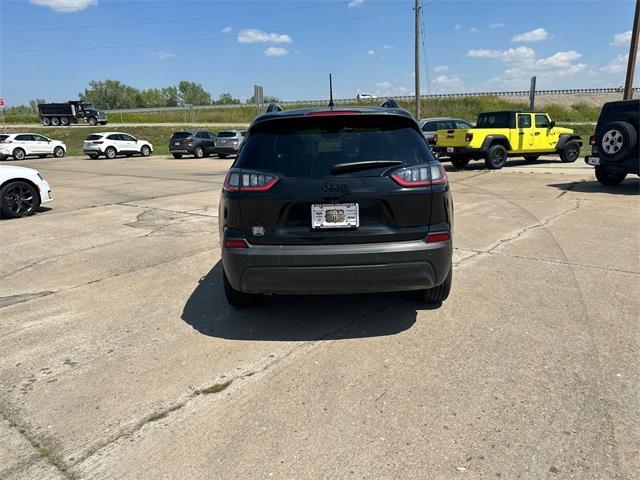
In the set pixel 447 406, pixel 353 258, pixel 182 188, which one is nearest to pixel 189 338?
pixel 353 258

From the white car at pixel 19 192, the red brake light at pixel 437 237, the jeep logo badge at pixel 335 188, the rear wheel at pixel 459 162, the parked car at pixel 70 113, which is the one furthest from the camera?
the parked car at pixel 70 113

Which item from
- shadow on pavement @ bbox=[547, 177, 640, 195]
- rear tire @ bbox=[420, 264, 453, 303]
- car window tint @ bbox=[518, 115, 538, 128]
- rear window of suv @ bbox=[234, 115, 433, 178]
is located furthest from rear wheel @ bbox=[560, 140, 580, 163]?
rear window of suv @ bbox=[234, 115, 433, 178]

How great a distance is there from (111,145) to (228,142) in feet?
27.9

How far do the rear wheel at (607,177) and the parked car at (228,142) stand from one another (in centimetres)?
1781

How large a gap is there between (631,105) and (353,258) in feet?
31.6

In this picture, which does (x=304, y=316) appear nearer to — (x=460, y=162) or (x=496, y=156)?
(x=496, y=156)

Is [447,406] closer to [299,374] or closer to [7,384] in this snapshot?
[299,374]

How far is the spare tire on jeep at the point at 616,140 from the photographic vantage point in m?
9.48

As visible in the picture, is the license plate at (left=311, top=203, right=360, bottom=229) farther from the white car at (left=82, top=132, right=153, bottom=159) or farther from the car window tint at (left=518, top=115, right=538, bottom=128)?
the white car at (left=82, top=132, right=153, bottom=159)

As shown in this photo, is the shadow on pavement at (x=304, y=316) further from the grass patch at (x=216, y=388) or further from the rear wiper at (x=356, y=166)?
the rear wiper at (x=356, y=166)

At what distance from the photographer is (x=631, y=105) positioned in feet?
32.3

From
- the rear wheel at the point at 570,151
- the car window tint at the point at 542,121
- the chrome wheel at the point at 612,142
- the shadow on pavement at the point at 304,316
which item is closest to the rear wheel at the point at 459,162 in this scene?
the car window tint at the point at 542,121

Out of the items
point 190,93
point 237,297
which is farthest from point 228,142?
point 190,93

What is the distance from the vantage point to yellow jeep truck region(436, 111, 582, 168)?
1561 centimetres
